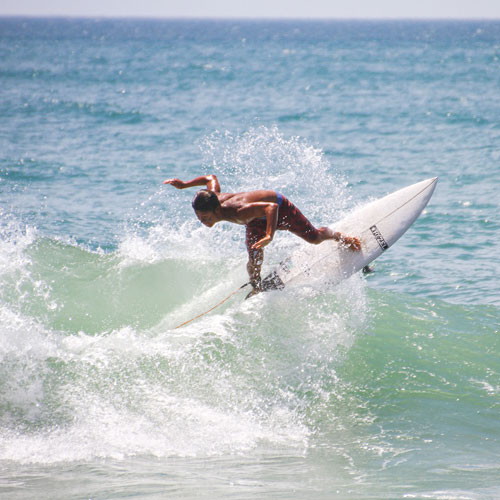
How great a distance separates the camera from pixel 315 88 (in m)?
36.1

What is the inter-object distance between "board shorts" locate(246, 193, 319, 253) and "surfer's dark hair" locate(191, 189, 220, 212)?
673 mm

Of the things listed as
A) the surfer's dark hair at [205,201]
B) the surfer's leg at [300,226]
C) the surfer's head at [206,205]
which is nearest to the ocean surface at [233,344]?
the surfer's leg at [300,226]

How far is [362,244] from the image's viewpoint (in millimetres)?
7938

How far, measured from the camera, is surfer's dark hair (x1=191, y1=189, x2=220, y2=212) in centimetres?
635

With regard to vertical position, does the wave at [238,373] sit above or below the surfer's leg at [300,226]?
below

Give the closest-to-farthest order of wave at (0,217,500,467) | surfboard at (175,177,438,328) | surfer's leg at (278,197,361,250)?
1. wave at (0,217,500,467)
2. surfer's leg at (278,197,361,250)
3. surfboard at (175,177,438,328)

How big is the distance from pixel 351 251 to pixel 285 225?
1.13 meters

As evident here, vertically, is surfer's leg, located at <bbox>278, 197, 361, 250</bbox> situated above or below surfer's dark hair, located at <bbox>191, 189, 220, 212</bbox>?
below

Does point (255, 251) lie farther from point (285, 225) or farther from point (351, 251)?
point (351, 251)

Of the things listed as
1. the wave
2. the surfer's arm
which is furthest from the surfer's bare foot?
the surfer's arm

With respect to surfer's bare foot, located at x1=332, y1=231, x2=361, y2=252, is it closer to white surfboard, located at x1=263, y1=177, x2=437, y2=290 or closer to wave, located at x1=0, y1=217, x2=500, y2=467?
white surfboard, located at x1=263, y1=177, x2=437, y2=290

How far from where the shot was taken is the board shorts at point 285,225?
6988mm

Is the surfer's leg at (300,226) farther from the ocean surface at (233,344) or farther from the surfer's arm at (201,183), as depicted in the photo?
the surfer's arm at (201,183)

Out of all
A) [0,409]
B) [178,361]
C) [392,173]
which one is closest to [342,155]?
[392,173]
